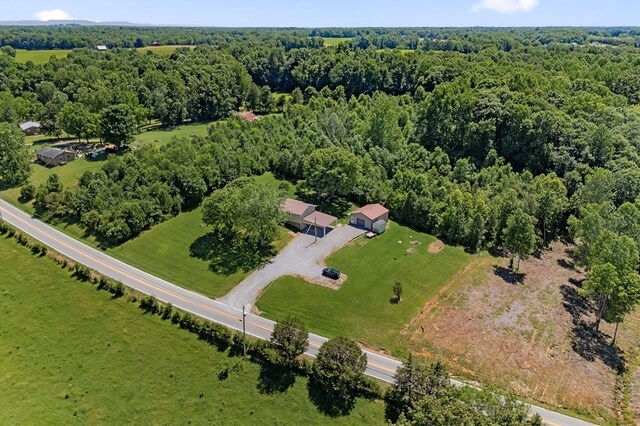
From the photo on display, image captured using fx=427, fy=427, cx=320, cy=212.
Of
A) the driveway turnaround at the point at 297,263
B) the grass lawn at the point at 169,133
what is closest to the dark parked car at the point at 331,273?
the driveway turnaround at the point at 297,263

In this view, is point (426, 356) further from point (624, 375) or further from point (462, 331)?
point (624, 375)

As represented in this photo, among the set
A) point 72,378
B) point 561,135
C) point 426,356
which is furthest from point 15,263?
point 561,135

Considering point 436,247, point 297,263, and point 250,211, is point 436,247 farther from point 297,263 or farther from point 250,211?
point 250,211

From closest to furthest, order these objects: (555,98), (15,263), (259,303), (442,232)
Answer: (259,303) → (15,263) → (442,232) → (555,98)

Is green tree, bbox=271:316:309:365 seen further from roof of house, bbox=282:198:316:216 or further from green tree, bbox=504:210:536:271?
green tree, bbox=504:210:536:271

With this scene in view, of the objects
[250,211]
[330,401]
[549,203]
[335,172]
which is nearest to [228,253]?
[250,211]

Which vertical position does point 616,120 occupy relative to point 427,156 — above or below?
above

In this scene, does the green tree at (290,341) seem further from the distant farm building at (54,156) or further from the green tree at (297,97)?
the green tree at (297,97)
